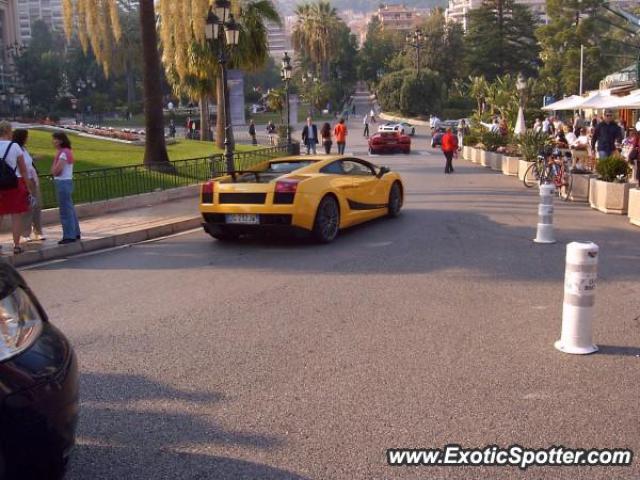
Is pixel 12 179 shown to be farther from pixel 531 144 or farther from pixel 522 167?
pixel 522 167

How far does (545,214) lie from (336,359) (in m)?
6.21

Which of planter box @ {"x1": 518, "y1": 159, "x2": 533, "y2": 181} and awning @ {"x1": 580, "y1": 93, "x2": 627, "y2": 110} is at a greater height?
awning @ {"x1": 580, "y1": 93, "x2": 627, "y2": 110}

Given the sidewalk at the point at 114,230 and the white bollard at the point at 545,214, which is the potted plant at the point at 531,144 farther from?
the white bollard at the point at 545,214

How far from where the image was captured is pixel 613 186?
14586 millimetres

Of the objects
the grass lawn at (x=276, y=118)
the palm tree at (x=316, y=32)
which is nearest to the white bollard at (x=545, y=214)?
the grass lawn at (x=276, y=118)

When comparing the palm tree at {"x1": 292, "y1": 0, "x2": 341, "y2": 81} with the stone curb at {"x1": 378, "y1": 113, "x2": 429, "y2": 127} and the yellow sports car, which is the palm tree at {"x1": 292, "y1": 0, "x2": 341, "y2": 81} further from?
the yellow sports car

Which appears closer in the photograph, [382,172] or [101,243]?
[101,243]

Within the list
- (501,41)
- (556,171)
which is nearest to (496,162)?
(556,171)

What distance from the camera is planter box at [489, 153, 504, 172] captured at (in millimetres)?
25688

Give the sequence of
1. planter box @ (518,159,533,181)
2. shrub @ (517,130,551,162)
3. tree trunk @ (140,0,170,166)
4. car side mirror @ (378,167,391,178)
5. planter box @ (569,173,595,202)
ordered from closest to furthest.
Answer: car side mirror @ (378,167,391,178) → planter box @ (569,173,595,202) → tree trunk @ (140,0,170,166) → shrub @ (517,130,551,162) → planter box @ (518,159,533,181)

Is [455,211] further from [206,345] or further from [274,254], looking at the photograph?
[206,345]

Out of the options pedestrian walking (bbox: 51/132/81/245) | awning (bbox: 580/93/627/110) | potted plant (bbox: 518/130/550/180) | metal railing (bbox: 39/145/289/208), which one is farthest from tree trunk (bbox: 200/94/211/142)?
pedestrian walking (bbox: 51/132/81/245)

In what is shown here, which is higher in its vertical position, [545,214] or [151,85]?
[151,85]

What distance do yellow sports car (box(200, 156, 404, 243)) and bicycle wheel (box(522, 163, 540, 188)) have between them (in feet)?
27.6
